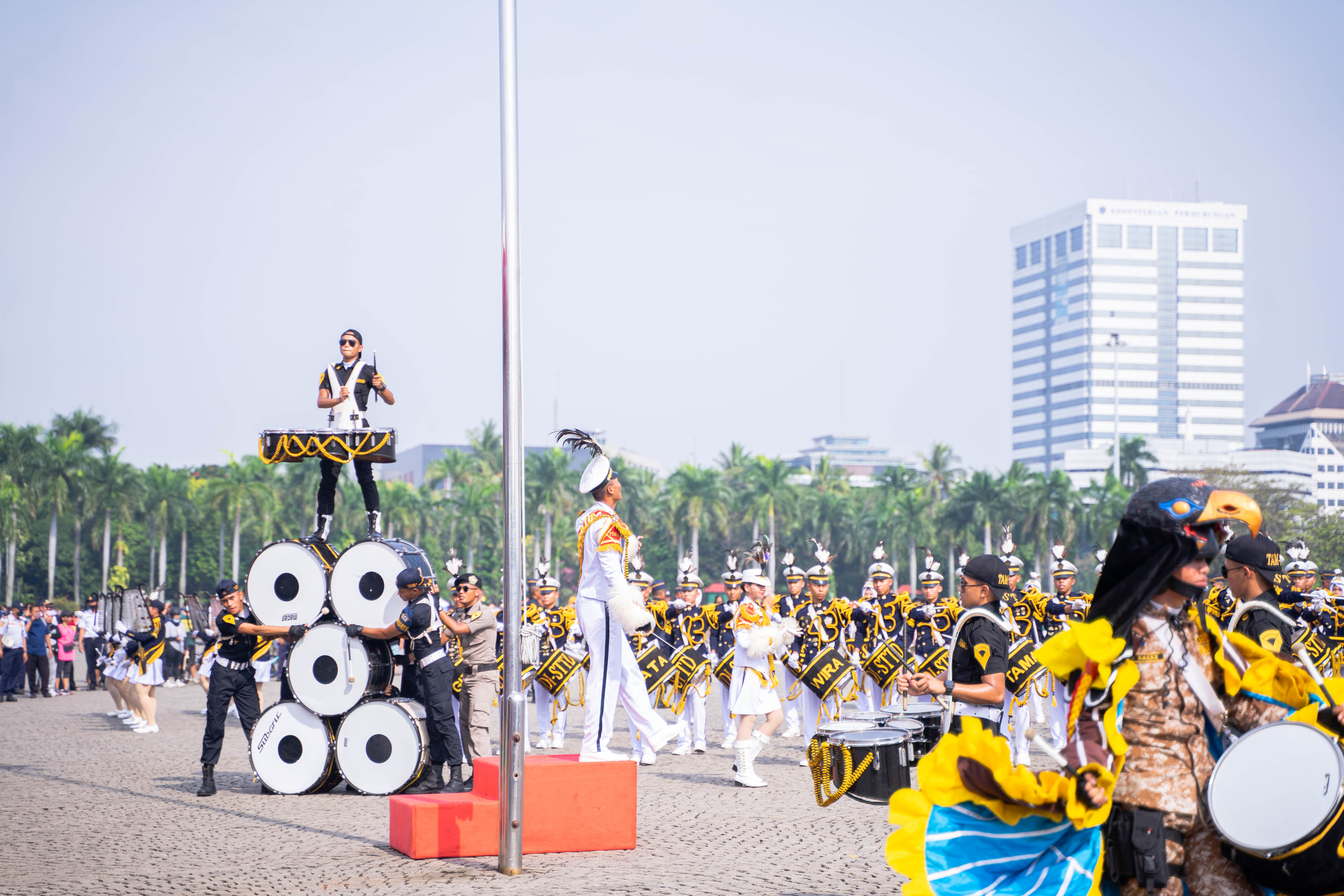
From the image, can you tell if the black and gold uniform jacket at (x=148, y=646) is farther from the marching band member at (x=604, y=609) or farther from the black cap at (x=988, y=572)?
the black cap at (x=988, y=572)

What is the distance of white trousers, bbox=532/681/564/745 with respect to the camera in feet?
53.4

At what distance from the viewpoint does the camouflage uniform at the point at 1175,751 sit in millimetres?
4066

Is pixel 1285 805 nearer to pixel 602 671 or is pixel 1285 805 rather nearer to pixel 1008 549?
pixel 602 671

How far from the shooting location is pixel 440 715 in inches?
430

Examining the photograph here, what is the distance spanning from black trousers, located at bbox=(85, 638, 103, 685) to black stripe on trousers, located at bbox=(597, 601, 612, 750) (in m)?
24.7

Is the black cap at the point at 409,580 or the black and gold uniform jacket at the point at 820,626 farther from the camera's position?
the black and gold uniform jacket at the point at 820,626

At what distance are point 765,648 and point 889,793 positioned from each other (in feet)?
17.3

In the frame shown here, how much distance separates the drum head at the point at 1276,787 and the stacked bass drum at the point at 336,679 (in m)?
8.12

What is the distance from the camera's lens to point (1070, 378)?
179125 mm

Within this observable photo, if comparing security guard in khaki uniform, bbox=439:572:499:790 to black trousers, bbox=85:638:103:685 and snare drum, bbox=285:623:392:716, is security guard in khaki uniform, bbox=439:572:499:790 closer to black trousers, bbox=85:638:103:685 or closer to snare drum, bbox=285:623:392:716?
snare drum, bbox=285:623:392:716

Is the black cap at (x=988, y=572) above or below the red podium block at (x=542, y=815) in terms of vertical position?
above

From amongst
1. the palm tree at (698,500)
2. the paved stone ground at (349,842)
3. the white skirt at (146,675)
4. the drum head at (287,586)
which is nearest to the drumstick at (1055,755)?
the paved stone ground at (349,842)

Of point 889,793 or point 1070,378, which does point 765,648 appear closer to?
point 889,793

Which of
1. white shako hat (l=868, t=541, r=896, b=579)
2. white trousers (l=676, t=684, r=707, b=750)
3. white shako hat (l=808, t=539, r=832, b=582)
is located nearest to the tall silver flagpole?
white shako hat (l=808, t=539, r=832, b=582)
